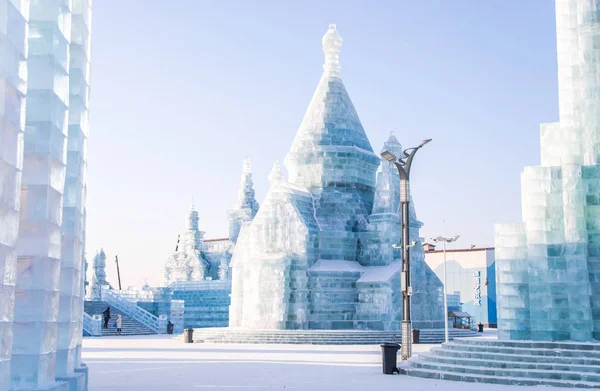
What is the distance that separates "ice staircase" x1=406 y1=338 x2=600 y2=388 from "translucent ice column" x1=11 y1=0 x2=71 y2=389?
28.7ft

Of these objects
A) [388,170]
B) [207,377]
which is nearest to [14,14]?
[207,377]

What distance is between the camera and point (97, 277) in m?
55.9

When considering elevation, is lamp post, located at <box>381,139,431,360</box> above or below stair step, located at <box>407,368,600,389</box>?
above

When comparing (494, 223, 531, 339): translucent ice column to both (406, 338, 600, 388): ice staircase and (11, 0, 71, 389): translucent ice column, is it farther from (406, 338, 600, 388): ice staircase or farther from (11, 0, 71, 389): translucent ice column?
(11, 0, 71, 389): translucent ice column

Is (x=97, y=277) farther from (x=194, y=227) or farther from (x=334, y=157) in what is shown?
(x=334, y=157)

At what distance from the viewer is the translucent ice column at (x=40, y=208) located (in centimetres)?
973

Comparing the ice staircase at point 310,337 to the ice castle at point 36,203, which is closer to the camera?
the ice castle at point 36,203

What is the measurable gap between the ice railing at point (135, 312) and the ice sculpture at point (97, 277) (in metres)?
4.89

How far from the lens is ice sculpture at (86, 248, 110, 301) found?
179ft

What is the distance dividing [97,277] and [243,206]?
57.3 feet

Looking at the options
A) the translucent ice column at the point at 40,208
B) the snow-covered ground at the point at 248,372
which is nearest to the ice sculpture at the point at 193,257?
the snow-covered ground at the point at 248,372

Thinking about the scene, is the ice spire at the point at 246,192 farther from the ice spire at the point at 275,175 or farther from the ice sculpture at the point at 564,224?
the ice sculpture at the point at 564,224

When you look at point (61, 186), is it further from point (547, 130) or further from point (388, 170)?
point (388, 170)

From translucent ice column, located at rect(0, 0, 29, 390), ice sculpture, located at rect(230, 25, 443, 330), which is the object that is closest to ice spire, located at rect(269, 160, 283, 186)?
ice sculpture, located at rect(230, 25, 443, 330)
